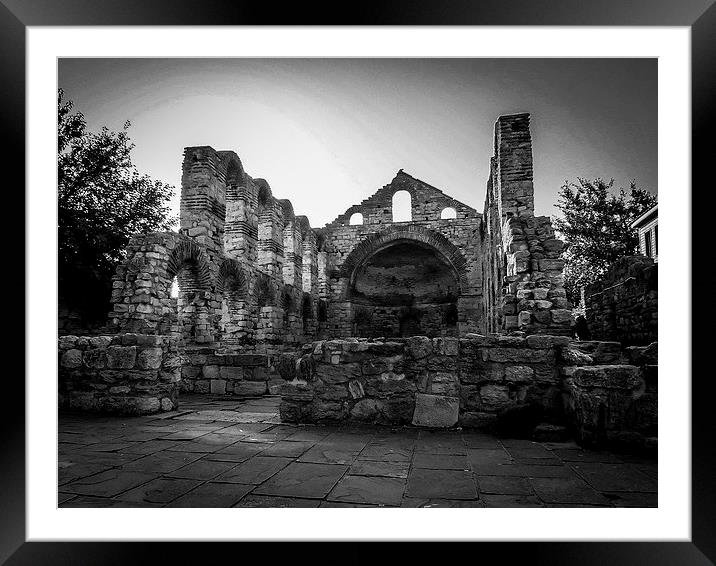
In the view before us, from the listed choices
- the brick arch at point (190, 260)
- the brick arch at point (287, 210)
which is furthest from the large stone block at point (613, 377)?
the brick arch at point (287, 210)

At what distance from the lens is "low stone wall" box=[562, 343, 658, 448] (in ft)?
12.1

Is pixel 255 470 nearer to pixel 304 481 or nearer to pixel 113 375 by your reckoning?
pixel 304 481

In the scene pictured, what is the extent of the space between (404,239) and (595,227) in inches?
318

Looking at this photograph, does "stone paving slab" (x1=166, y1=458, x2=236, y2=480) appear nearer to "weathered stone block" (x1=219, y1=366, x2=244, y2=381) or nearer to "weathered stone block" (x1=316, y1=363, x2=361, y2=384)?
"weathered stone block" (x1=316, y1=363, x2=361, y2=384)

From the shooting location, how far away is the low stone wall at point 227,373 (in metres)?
7.85

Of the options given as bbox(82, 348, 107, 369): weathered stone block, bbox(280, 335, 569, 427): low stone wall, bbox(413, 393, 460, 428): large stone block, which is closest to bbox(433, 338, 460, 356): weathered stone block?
bbox(280, 335, 569, 427): low stone wall

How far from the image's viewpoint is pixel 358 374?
504 centimetres

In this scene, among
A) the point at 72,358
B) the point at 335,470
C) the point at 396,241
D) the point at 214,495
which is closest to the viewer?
the point at 214,495

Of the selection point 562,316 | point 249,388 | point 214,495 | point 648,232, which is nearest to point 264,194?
point 249,388

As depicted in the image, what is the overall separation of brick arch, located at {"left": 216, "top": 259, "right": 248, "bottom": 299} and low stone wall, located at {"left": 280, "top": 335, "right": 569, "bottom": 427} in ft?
21.0

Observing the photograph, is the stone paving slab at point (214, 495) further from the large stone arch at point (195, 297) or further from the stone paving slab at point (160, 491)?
the large stone arch at point (195, 297)

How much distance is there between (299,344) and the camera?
15062 mm
